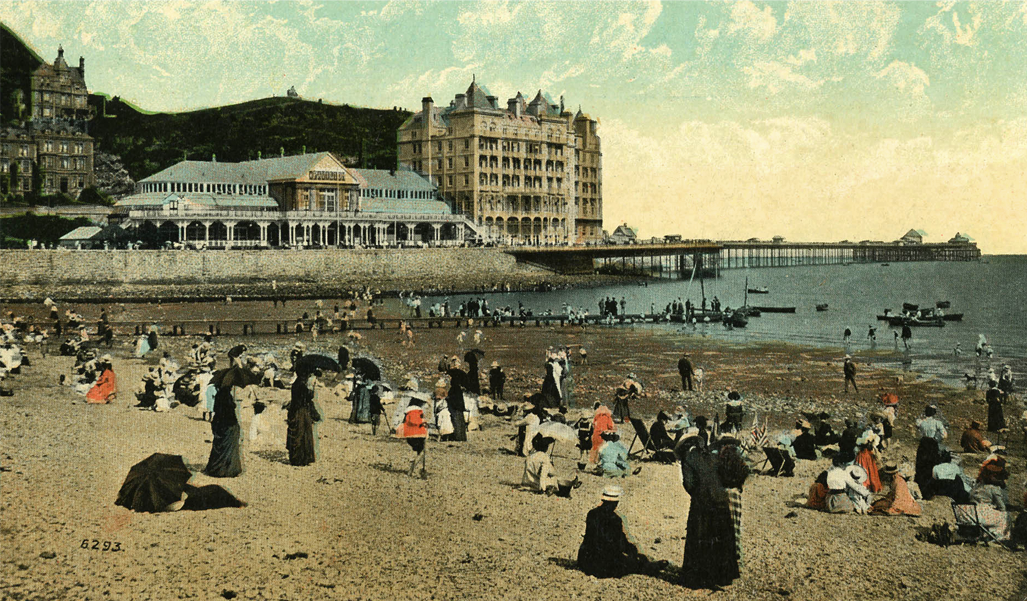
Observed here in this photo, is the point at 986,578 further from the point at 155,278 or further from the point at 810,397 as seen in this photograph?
the point at 155,278

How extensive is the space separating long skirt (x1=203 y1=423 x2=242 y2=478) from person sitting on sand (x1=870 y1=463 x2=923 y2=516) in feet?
29.8

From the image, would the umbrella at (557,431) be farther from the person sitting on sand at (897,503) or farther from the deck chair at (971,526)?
the deck chair at (971,526)

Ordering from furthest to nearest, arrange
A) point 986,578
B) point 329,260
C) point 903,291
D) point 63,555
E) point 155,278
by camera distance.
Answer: point 903,291, point 329,260, point 155,278, point 986,578, point 63,555

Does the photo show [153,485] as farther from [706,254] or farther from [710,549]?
[706,254]

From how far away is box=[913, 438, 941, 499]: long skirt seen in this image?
12609mm

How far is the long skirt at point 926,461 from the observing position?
12.6 metres

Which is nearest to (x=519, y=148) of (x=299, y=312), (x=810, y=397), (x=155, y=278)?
(x=155, y=278)

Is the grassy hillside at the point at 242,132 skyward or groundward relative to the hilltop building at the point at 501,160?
skyward

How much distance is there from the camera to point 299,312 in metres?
38.1

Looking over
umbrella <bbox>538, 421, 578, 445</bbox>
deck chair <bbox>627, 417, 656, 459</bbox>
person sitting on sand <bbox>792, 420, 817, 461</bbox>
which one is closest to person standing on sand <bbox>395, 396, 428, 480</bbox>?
umbrella <bbox>538, 421, 578, 445</bbox>

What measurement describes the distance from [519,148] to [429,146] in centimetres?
972

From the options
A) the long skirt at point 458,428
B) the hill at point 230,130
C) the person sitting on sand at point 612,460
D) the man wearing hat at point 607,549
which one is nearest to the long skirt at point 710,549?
the man wearing hat at point 607,549

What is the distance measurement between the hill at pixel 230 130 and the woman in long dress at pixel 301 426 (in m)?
72.3

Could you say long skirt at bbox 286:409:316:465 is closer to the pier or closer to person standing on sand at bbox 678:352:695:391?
person standing on sand at bbox 678:352:695:391
